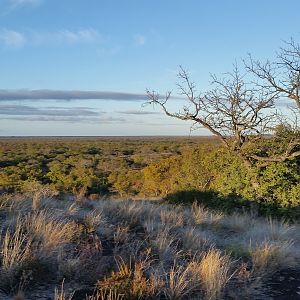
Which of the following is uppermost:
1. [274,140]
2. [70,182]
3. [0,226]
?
[274,140]

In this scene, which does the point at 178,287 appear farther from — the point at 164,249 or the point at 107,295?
the point at 164,249

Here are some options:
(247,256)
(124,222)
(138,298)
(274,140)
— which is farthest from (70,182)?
(138,298)

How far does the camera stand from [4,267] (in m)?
5.64

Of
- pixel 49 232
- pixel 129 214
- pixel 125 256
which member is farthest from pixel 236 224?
pixel 49 232

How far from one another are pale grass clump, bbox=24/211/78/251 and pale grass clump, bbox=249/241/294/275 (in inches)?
115

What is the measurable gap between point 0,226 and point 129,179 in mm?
23449

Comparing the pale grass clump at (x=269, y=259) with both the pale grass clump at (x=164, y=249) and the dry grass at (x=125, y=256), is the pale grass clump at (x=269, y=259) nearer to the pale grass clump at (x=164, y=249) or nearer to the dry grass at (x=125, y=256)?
the dry grass at (x=125, y=256)

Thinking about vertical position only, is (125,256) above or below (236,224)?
above

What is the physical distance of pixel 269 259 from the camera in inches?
300

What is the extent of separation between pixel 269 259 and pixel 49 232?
3.55 m

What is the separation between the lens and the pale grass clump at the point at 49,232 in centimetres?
659

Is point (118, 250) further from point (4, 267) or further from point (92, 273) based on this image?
point (4, 267)

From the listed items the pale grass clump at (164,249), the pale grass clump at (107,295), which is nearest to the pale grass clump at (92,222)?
the pale grass clump at (164,249)

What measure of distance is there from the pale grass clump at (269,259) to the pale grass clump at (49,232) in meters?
2.91
